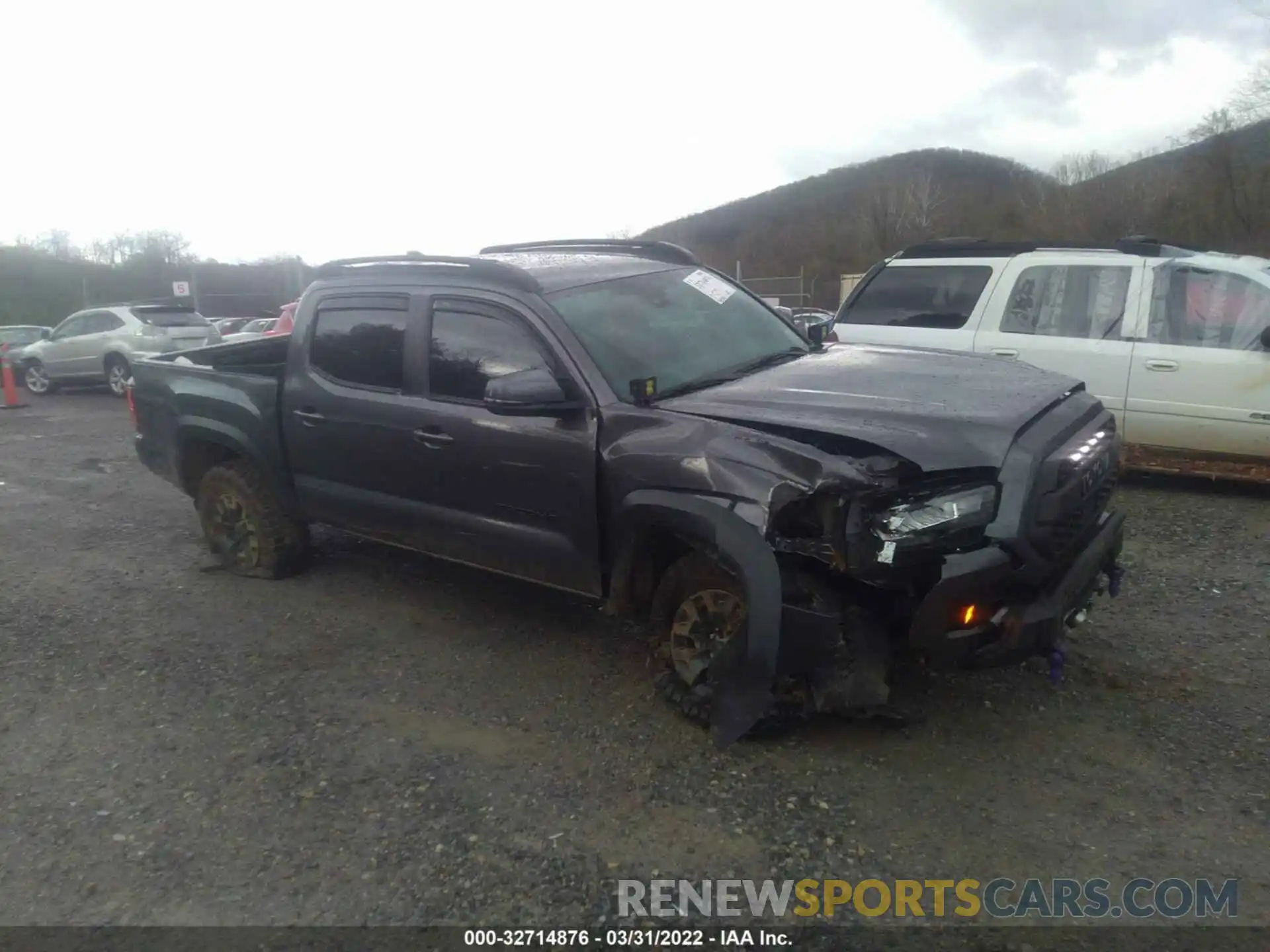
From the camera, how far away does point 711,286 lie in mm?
5078

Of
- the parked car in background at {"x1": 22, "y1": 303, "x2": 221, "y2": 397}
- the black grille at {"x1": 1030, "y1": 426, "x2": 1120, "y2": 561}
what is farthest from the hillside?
the black grille at {"x1": 1030, "y1": 426, "x2": 1120, "y2": 561}

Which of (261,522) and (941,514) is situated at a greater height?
(941,514)

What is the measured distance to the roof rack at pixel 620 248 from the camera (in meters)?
5.38

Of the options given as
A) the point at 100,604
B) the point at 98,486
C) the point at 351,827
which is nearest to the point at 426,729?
the point at 351,827

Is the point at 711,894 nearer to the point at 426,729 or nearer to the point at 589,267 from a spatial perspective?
the point at 426,729

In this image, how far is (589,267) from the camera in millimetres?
4770

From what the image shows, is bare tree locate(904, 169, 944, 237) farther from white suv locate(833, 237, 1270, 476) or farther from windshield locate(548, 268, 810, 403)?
windshield locate(548, 268, 810, 403)

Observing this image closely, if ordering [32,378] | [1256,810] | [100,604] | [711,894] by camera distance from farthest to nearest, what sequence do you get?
[32,378] < [100,604] < [1256,810] < [711,894]

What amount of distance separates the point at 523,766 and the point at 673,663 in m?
0.70

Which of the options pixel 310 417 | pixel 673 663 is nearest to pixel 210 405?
pixel 310 417

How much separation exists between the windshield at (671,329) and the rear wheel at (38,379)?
15345mm

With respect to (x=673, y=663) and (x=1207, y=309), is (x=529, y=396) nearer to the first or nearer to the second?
(x=673, y=663)

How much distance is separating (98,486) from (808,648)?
771 cm

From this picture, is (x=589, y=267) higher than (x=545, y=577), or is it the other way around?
(x=589, y=267)
